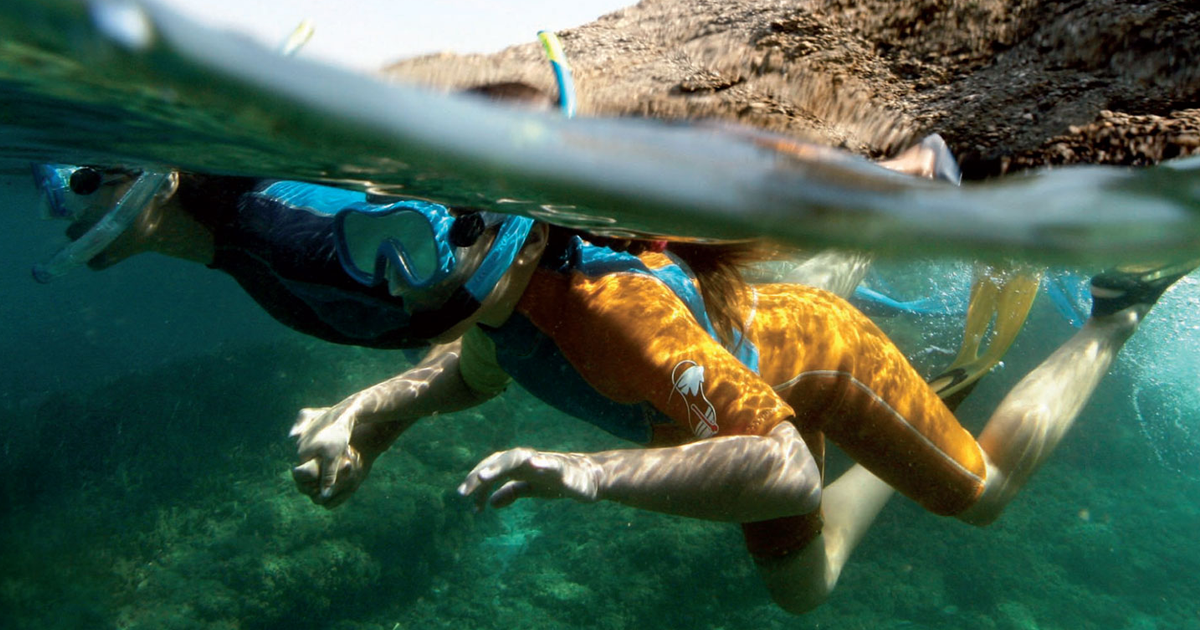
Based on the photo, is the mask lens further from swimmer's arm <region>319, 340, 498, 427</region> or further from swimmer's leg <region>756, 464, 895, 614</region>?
swimmer's leg <region>756, 464, 895, 614</region>

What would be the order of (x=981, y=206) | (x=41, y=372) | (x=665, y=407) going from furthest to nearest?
(x=41, y=372)
(x=665, y=407)
(x=981, y=206)

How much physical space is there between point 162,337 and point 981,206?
30.8 m

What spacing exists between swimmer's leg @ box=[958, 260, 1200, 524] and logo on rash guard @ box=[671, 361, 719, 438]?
2.86 meters

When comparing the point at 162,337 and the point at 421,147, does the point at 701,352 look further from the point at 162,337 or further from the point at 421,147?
the point at 162,337

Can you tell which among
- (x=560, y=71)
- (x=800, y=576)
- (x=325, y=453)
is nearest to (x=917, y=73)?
(x=560, y=71)

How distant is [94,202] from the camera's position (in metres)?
2.82

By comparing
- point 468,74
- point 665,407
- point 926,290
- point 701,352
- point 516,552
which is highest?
point 468,74

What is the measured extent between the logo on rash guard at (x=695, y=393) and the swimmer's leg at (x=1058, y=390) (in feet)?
9.39

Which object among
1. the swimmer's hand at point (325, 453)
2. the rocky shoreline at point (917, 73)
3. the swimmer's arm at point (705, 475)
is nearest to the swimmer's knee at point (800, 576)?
the swimmer's arm at point (705, 475)

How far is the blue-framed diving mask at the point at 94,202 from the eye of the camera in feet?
9.08

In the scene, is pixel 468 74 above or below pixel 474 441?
above

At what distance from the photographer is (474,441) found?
1173 centimetres

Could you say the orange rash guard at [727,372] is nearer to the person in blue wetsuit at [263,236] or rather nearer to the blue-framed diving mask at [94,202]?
the person in blue wetsuit at [263,236]

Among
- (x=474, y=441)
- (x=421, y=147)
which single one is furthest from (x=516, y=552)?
(x=421, y=147)
